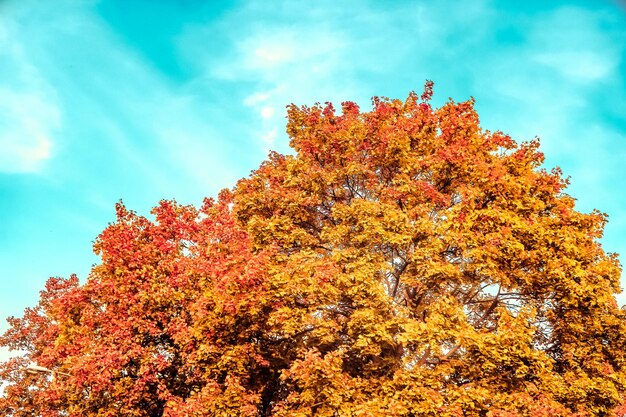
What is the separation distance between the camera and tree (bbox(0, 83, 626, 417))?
11.5 meters

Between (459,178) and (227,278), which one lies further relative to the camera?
(459,178)

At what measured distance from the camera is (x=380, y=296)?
12148 mm

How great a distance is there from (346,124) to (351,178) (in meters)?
2.18

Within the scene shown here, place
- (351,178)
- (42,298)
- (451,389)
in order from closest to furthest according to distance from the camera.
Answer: (451,389), (351,178), (42,298)

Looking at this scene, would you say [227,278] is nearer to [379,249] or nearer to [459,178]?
[379,249]

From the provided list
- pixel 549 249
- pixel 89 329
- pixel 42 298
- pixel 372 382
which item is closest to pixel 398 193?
pixel 549 249

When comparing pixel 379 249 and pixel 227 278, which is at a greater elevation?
pixel 379 249

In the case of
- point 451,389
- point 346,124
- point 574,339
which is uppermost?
point 346,124

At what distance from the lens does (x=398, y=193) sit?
14.1 metres

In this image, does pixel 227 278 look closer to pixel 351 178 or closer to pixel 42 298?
pixel 351 178

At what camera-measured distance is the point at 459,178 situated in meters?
14.8

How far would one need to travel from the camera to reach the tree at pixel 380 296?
11547 millimetres

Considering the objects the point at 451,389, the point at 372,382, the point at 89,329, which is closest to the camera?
the point at 451,389

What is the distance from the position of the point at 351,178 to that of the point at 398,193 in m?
2.20
